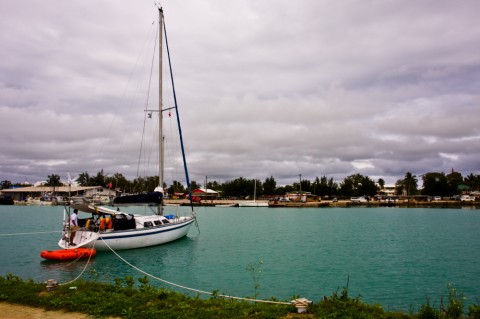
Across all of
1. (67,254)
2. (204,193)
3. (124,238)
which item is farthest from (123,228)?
(204,193)

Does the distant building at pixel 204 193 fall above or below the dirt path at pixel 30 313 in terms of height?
above

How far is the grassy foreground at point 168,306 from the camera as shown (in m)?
10.2

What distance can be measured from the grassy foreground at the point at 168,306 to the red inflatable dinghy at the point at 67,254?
12.5 m

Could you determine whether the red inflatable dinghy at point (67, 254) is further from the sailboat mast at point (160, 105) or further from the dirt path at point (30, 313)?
the dirt path at point (30, 313)

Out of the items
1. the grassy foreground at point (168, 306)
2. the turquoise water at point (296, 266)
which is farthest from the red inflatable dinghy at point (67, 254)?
the grassy foreground at point (168, 306)

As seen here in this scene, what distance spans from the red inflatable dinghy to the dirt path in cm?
1424

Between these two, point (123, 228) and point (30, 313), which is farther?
point (123, 228)

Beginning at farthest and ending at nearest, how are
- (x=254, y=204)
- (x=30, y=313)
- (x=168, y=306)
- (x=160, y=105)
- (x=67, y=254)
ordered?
(x=254, y=204) < (x=160, y=105) < (x=67, y=254) < (x=168, y=306) < (x=30, y=313)

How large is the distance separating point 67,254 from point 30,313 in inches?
609

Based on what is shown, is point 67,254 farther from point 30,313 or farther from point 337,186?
point 337,186

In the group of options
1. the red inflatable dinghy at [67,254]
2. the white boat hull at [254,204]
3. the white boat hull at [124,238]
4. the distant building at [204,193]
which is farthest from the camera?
the distant building at [204,193]

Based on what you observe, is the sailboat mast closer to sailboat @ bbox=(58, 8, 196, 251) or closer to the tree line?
sailboat @ bbox=(58, 8, 196, 251)

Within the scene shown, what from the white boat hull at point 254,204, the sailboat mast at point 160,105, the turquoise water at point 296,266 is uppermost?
the sailboat mast at point 160,105

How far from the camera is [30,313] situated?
34.7ft
